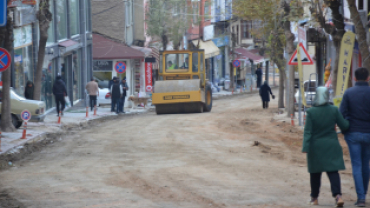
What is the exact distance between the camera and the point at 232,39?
5100 centimetres

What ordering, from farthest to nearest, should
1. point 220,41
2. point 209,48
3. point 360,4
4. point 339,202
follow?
point 220,41, point 209,48, point 360,4, point 339,202

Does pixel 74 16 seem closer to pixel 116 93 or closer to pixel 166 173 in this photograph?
pixel 116 93

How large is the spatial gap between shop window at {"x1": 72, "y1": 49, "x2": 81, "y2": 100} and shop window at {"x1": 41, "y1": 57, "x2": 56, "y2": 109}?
4306mm

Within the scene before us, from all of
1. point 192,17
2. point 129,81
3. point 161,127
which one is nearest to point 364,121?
point 161,127

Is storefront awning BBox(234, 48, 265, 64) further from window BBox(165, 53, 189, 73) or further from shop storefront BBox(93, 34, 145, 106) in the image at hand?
window BBox(165, 53, 189, 73)

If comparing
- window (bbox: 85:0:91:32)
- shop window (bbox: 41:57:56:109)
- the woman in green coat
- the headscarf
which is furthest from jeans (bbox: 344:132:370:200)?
window (bbox: 85:0:91:32)

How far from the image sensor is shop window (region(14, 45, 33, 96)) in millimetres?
20017

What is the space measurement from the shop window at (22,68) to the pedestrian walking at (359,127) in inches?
578

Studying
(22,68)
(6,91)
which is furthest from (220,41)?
(6,91)

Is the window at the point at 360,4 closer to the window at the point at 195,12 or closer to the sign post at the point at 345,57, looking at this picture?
the sign post at the point at 345,57

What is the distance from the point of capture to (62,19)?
90.8ft

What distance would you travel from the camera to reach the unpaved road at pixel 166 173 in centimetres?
749

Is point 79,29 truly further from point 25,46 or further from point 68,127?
point 68,127

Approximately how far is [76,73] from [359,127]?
25.3 metres
